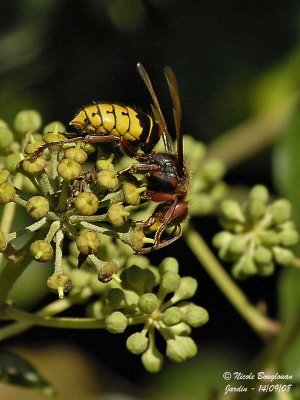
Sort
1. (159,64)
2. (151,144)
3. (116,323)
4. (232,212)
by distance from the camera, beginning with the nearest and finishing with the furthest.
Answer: (116,323)
(151,144)
(232,212)
(159,64)

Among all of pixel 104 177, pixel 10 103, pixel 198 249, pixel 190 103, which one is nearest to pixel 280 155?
pixel 198 249

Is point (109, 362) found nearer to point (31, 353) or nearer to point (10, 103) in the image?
point (31, 353)

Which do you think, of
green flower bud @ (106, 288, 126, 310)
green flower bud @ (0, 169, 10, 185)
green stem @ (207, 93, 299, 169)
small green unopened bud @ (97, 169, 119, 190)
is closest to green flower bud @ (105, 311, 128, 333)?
green flower bud @ (106, 288, 126, 310)

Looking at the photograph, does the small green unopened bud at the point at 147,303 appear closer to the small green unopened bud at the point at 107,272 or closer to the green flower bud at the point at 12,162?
the small green unopened bud at the point at 107,272

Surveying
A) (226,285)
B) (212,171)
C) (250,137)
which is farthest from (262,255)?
(250,137)

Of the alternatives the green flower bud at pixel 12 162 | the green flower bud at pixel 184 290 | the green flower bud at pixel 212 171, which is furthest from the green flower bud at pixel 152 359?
the green flower bud at pixel 212 171

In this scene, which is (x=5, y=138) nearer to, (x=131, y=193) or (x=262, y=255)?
(x=131, y=193)

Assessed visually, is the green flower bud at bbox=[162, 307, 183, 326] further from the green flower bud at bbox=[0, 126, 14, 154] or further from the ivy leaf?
the green flower bud at bbox=[0, 126, 14, 154]
